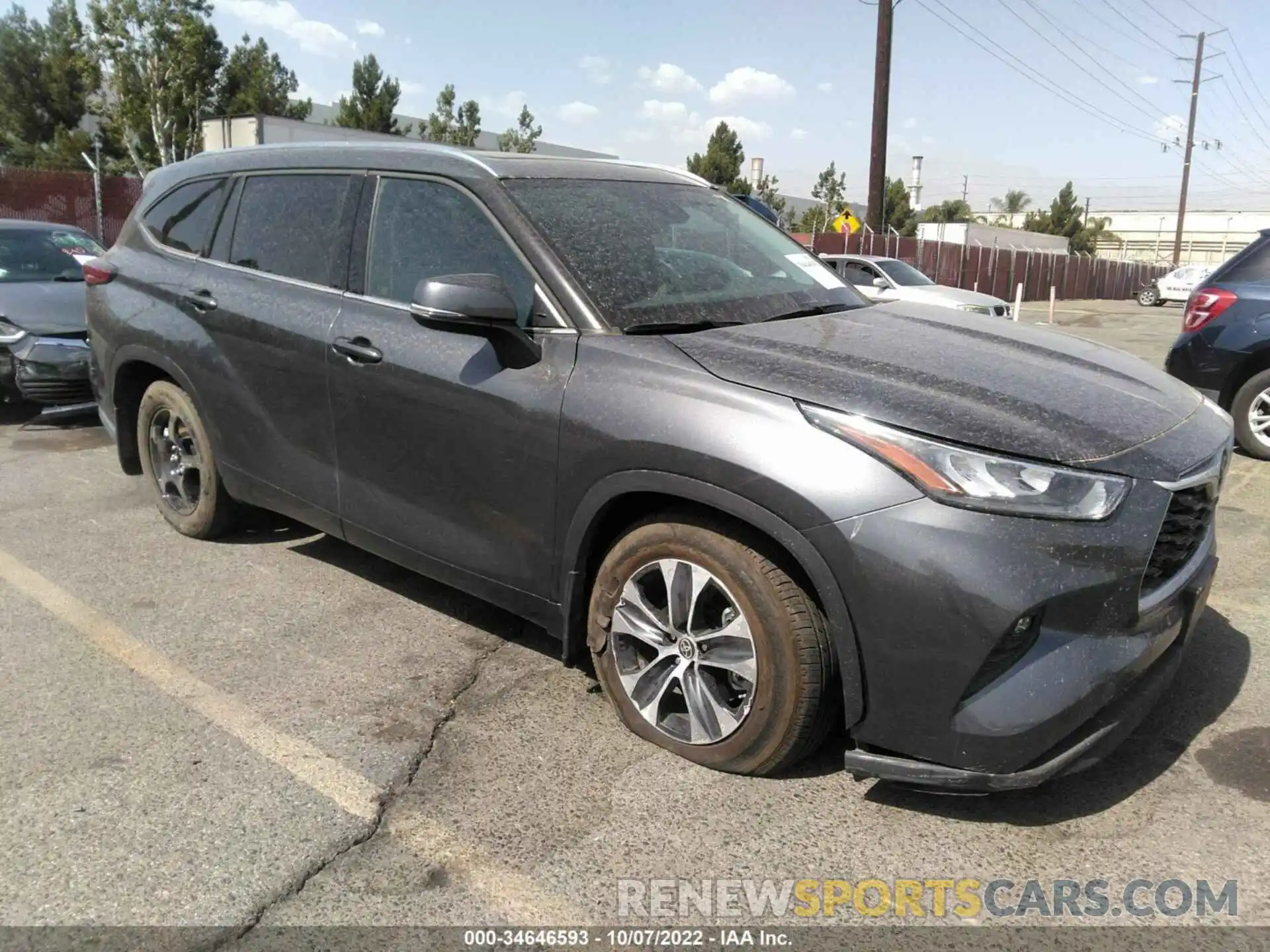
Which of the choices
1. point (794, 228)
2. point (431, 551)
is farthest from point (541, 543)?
point (794, 228)

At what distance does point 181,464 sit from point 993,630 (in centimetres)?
392

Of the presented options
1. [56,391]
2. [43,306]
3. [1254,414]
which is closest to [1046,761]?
[1254,414]

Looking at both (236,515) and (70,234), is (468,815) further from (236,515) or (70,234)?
(70,234)

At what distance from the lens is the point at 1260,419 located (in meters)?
7.07

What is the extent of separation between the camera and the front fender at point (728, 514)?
2.51 m

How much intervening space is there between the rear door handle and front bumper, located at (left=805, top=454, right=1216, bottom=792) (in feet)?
9.79

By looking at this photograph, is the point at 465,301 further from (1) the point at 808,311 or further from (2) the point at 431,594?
(2) the point at 431,594

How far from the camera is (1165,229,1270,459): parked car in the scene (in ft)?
22.4

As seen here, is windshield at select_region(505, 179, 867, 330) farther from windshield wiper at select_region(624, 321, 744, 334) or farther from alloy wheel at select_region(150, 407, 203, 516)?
alloy wheel at select_region(150, 407, 203, 516)

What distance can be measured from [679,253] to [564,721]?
5.45 feet

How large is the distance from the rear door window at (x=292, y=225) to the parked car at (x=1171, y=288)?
124ft

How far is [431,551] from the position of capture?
3494 mm

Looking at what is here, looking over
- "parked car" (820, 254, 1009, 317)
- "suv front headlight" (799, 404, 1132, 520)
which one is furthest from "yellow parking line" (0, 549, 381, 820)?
"parked car" (820, 254, 1009, 317)

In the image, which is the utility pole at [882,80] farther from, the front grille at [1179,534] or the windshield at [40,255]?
the front grille at [1179,534]
